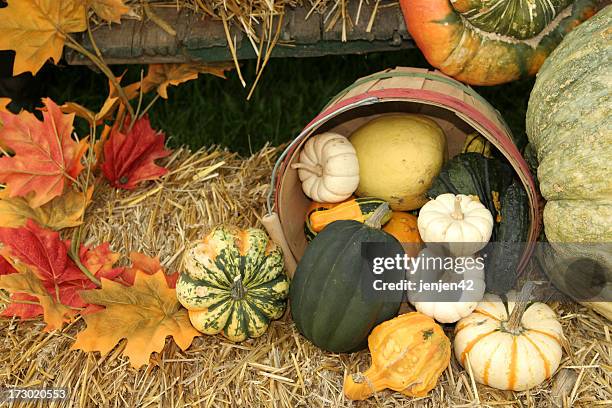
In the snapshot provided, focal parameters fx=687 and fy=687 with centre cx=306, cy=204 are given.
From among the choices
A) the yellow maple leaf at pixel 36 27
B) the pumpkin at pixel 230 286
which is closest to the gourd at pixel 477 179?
the pumpkin at pixel 230 286

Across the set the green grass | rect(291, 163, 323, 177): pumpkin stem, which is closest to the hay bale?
rect(291, 163, 323, 177): pumpkin stem

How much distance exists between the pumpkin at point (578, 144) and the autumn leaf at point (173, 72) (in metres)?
1.37

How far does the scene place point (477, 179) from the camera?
258 cm

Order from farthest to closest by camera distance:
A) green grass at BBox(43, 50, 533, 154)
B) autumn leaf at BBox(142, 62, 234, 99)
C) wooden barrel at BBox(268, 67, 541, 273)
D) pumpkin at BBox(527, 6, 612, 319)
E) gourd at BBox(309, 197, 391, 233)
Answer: green grass at BBox(43, 50, 533, 154)
autumn leaf at BBox(142, 62, 234, 99)
gourd at BBox(309, 197, 391, 233)
wooden barrel at BBox(268, 67, 541, 273)
pumpkin at BBox(527, 6, 612, 319)

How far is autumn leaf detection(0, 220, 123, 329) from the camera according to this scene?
2.47 m

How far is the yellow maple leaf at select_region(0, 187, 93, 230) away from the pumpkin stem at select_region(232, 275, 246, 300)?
0.73 meters

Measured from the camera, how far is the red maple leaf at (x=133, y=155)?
2881mm

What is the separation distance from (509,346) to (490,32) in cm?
115

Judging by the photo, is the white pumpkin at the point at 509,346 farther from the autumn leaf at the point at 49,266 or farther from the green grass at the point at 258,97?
the green grass at the point at 258,97

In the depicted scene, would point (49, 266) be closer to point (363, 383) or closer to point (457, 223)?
point (363, 383)

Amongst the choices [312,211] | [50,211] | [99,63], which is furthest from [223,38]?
[50,211]

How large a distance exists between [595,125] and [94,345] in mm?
1814

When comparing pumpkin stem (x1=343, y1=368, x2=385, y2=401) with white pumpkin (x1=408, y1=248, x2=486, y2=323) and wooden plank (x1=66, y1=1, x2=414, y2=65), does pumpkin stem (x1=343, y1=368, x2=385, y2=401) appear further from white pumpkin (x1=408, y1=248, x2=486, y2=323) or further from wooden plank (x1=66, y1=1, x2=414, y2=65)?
wooden plank (x1=66, y1=1, x2=414, y2=65)

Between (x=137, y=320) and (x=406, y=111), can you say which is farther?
(x=406, y=111)
